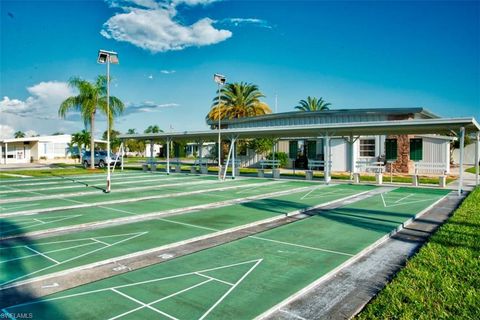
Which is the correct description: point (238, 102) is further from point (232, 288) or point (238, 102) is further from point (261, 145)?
point (232, 288)

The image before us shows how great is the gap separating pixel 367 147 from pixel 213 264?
25757 millimetres

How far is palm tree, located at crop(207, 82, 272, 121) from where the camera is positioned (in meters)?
41.2

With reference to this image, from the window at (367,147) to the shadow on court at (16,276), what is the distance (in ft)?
85.8

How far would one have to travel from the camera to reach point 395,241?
24.9 ft

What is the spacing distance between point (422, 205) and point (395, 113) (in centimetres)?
1704

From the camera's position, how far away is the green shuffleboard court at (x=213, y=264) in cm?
436

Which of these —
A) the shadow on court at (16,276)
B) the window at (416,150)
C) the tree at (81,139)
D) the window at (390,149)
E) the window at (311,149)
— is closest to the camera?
the shadow on court at (16,276)

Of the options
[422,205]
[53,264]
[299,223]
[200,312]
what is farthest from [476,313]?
[422,205]

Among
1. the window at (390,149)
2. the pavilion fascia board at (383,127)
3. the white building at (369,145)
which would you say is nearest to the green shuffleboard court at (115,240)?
the pavilion fascia board at (383,127)

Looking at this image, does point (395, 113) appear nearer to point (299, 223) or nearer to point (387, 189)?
point (387, 189)

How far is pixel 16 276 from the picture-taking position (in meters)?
5.39

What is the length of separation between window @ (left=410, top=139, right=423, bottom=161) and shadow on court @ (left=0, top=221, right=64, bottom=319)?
1013 inches

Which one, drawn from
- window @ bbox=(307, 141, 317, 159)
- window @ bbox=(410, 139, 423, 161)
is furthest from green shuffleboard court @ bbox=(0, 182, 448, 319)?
window @ bbox=(307, 141, 317, 159)

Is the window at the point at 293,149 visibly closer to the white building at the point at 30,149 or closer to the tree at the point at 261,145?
the tree at the point at 261,145
